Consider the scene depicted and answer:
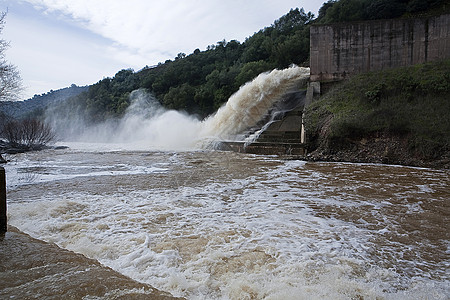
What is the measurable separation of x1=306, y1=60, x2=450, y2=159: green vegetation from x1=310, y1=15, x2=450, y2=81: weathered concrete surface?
8.18ft

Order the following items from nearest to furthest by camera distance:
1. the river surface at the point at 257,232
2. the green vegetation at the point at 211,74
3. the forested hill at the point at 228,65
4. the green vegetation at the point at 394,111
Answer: the river surface at the point at 257,232 → the green vegetation at the point at 394,111 → the forested hill at the point at 228,65 → the green vegetation at the point at 211,74

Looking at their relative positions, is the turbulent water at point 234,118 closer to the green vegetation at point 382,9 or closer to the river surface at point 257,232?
the river surface at point 257,232

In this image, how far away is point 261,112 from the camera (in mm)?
19344

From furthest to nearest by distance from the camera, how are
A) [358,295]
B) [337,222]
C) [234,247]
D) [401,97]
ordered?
1. [401,97]
2. [337,222]
3. [234,247]
4. [358,295]

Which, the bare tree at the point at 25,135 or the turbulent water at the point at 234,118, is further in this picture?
the bare tree at the point at 25,135

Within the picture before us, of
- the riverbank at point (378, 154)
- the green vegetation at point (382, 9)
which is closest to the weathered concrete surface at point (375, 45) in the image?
the riverbank at point (378, 154)

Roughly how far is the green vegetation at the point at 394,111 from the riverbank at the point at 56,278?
1124 centimetres

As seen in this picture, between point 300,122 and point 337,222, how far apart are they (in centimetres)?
1225

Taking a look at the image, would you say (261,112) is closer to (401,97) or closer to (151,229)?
(401,97)

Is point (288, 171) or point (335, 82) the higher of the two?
point (335, 82)

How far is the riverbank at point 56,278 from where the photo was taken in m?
1.90

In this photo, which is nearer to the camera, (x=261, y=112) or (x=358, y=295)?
(x=358, y=295)

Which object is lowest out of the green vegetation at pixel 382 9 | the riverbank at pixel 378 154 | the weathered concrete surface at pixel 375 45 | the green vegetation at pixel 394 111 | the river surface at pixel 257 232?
the river surface at pixel 257 232

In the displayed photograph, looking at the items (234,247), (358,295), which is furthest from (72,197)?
(358,295)
